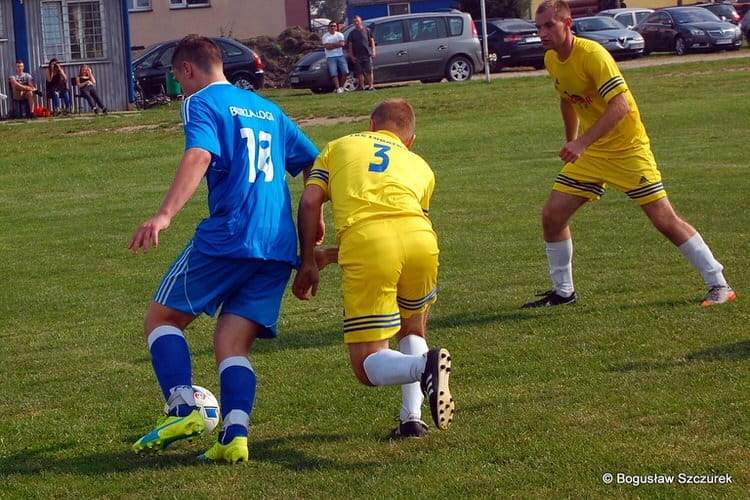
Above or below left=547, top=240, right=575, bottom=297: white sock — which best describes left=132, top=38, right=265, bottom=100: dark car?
above

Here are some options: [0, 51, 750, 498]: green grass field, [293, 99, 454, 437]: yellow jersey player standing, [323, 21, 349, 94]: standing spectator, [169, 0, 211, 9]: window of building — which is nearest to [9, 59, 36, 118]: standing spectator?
[323, 21, 349, 94]: standing spectator

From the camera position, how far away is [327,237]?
1148 centimetres

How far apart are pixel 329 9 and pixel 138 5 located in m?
58.9

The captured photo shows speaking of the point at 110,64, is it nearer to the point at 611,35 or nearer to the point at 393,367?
the point at 611,35

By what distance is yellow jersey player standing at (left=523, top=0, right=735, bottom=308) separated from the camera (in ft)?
24.1

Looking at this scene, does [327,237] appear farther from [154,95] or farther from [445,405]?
[154,95]

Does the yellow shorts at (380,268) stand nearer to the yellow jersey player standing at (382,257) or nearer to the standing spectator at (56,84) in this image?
the yellow jersey player standing at (382,257)

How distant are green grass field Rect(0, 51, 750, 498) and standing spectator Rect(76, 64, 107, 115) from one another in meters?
13.3

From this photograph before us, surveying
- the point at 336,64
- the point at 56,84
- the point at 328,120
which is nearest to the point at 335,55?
the point at 336,64

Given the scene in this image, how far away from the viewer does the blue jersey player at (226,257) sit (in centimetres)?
483

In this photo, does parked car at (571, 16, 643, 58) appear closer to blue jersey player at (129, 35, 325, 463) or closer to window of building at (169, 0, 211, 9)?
window of building at (169, 0, 211, 9)

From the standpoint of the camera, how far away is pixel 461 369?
20.4 feet

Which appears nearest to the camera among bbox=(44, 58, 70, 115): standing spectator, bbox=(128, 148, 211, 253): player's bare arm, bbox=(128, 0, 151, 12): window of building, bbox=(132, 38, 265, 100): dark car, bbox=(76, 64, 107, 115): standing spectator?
bbox=(128, 148, 211, 253): player's bare arm

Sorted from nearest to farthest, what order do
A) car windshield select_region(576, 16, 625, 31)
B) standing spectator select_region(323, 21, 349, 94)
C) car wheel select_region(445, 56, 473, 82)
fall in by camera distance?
standing spectator select_region(323, 21, 349, 94) → car wheel select_region(445, 56, 473, 82) → car windshield select_region(576, 16, 625, 31)
